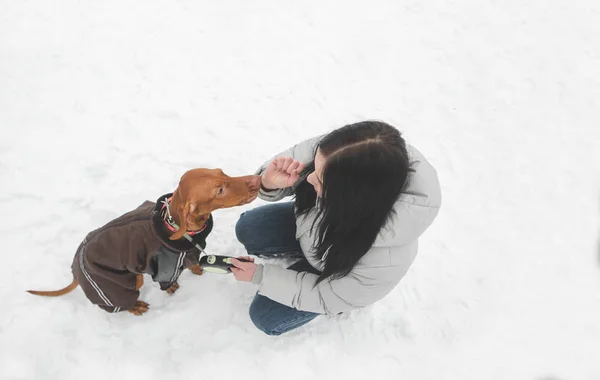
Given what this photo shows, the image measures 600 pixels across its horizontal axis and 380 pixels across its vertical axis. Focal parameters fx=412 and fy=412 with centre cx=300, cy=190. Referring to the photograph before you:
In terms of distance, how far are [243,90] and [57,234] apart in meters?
2.20

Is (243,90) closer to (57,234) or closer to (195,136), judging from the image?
(195,136)

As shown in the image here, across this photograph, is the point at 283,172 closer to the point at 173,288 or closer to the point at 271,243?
the point at 271,243

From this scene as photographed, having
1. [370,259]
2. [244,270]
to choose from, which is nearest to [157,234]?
[244,270]

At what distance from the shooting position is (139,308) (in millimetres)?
2807

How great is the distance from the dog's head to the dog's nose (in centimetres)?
2

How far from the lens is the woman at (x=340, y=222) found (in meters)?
1.74

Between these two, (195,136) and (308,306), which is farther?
(195,136)

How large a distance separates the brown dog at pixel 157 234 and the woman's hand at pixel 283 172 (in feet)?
0.30

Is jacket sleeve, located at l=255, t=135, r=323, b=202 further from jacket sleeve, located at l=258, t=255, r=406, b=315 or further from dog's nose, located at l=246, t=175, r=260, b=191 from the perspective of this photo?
jacket sleeve, located at l=258, t=255, r=406, b=315

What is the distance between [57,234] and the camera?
3078mm

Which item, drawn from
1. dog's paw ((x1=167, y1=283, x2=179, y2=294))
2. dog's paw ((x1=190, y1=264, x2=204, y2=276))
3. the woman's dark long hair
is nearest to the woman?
the woman's dark long hair

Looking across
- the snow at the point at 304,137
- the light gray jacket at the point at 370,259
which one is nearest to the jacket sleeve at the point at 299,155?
the light gray jacket at the point at 370,259

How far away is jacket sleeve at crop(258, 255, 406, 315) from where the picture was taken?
2154 mm

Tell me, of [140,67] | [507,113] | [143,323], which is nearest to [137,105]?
[140,67]
